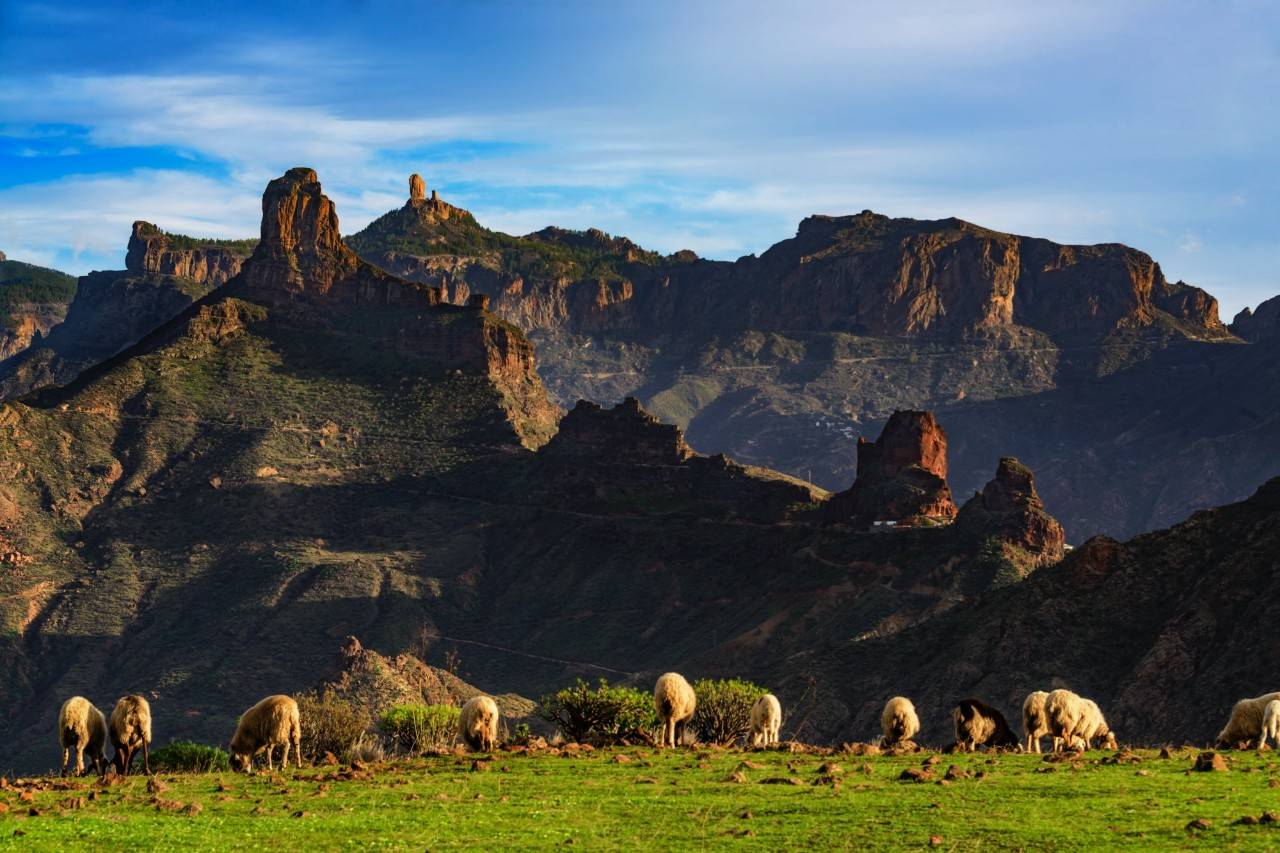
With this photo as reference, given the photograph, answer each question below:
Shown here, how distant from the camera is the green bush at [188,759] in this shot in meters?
47.3

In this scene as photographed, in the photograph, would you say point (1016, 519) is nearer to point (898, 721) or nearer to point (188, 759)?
point (898, 721)

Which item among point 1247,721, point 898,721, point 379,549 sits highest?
point 379,549

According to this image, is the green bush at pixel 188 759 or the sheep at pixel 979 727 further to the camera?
the green bush at pixel 188 759

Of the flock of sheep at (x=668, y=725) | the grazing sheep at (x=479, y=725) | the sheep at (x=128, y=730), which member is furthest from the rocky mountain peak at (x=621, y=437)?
the sheep at (x=128, y=730)

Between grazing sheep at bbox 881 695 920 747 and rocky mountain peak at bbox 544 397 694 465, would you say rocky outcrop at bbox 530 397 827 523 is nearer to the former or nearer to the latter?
rocky mountain peak at bbox 544 397 694 465

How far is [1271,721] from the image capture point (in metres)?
43.0

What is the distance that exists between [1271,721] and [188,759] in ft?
90.0

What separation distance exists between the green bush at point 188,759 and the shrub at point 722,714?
13434 millimetres

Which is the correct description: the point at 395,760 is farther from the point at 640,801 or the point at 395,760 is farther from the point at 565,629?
the point at 565,629

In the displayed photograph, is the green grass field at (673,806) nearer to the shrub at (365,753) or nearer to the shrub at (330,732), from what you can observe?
the shrub at (365,753)

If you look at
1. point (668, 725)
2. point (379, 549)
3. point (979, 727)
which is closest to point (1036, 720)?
point (979, 727)

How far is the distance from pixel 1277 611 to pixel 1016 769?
146 feet

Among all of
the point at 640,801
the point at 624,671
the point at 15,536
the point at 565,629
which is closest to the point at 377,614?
the point at 565,629

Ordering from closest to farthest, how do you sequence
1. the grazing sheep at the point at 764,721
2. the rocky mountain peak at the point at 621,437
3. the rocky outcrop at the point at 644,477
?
1. the grazing sheep at the point at 764,721
2. the rocky outcrop at the point at 644,477
3. the rocky mountain peak at the point at 621,437
